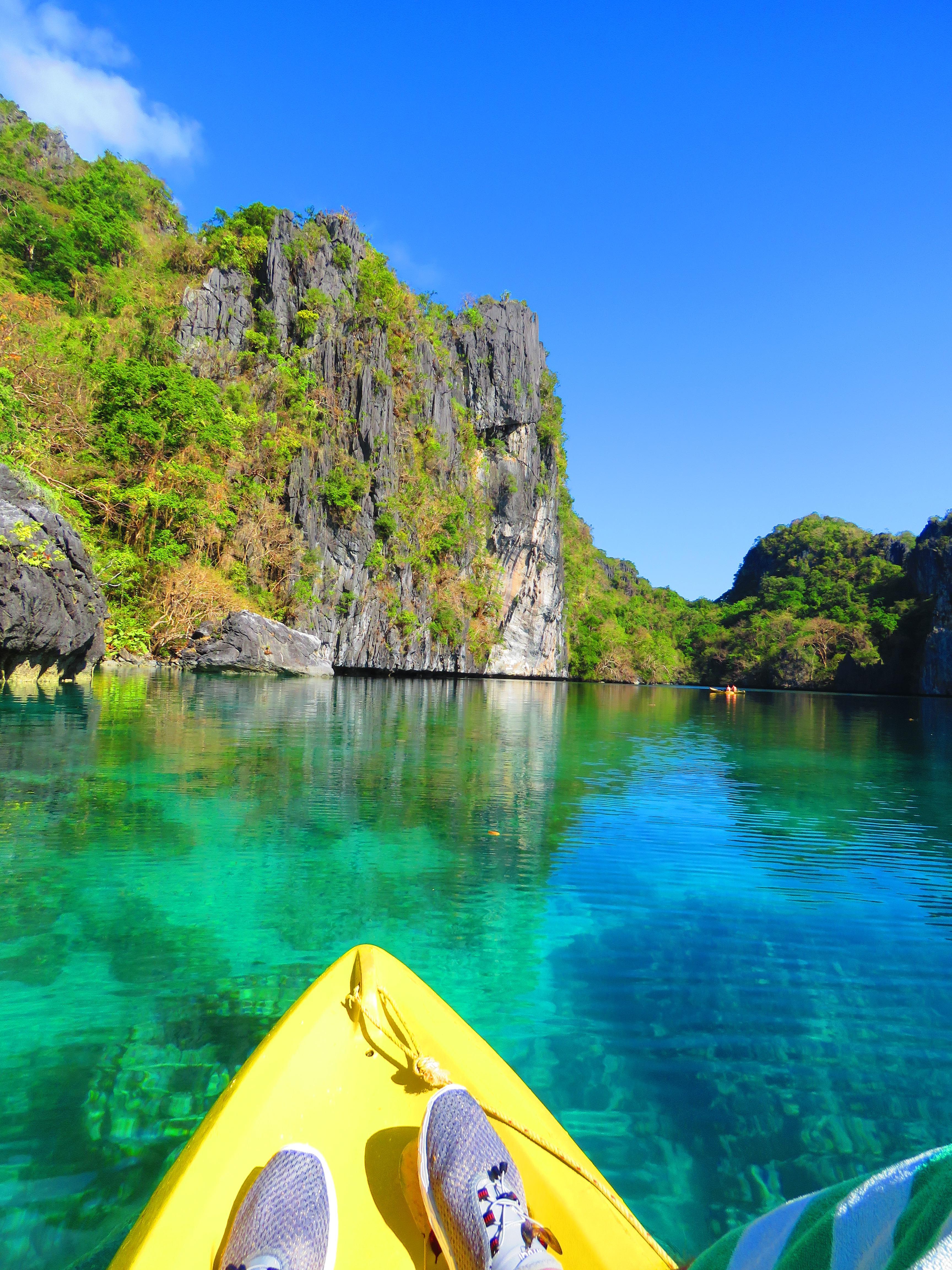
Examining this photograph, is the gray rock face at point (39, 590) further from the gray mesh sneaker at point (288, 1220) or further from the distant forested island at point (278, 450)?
the gray mesh sneaker at point (288, 1220)

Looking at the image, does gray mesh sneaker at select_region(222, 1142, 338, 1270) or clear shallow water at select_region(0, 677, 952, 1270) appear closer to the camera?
gray mesh sneaker at select_region(222, 1142, 338, 1270)

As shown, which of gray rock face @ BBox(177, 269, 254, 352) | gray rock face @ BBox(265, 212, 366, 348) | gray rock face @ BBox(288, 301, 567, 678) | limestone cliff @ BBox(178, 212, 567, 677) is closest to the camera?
gray rock face @ BBox(177, 269, 254, 352)

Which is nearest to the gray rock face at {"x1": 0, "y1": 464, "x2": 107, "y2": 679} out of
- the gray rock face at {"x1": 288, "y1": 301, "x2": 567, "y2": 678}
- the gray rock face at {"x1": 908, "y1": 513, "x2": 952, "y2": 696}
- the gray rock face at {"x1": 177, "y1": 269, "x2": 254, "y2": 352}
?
the gray rock face at {"x1": 288, "y1": 301, "x2": 567, "y2": 678}

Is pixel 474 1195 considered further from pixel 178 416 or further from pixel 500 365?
pixel 500 365

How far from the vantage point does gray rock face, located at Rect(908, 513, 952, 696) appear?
130 feet

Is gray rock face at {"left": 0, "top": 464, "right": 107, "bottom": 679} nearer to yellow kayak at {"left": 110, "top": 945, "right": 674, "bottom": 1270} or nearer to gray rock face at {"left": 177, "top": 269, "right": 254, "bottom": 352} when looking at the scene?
yellow kayak at {"left": 110, "top": 945, "right": 674, "bottom": 1270}

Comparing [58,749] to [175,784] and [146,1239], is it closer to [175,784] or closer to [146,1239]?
[175,784]

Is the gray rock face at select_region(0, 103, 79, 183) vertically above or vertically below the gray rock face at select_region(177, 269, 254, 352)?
above

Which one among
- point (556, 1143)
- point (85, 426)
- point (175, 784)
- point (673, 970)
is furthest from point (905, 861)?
point (85, 426)

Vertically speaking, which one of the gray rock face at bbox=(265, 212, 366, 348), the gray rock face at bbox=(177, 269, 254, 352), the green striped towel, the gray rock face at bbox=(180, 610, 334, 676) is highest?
the gray rock face at bbox=(265, 212, 366, 348)

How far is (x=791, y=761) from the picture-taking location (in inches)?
388

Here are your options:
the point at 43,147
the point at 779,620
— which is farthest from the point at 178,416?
the point at 779,620

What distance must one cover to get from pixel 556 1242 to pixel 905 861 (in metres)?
4.57

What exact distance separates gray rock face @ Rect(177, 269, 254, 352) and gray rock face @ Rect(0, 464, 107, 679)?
649 inches
